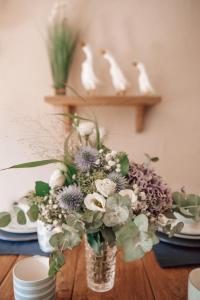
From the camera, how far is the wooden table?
2.34 feet

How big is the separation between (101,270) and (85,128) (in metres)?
0.39

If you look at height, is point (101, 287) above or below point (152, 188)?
below

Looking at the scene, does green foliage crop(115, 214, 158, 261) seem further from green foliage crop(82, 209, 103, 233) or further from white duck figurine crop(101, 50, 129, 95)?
white duck figurine crop(101, 50, 129, 95)

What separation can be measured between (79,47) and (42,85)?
14.9 inches

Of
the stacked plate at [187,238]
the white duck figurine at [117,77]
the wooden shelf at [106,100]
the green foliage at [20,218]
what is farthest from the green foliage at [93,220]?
the white duck figurine at [117,77]

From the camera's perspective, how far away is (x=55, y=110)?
1986mm

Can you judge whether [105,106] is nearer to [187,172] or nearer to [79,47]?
[79,47]

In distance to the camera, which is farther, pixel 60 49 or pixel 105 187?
pixel 60 49

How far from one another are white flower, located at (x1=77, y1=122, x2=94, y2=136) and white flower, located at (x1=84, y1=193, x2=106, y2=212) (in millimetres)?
170

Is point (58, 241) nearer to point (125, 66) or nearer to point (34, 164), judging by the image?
point (34, 164)

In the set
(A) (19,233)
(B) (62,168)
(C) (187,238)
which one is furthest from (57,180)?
(C) (187,238)

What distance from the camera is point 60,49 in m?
1.87

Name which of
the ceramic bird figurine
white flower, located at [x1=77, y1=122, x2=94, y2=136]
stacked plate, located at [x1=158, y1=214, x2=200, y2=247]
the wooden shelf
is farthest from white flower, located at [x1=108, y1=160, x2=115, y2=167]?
the ceramic bird figurine

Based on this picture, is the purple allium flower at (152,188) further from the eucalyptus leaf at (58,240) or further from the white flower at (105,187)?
the eucalyptus leaf at (58,240)
